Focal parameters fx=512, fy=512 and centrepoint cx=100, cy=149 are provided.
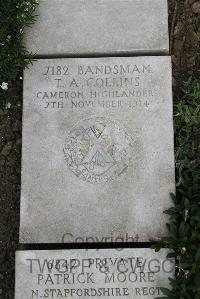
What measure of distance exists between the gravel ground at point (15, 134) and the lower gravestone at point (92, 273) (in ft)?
1.22

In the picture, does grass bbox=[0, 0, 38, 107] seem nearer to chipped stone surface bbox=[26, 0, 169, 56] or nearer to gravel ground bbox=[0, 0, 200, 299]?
chipped stone surface bbox=[26, 0, 169, 56]

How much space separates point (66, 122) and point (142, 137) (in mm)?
631

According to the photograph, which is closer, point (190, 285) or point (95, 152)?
point (190, 285)

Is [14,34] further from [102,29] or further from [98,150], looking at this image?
[98,150]

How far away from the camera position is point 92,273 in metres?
3.90

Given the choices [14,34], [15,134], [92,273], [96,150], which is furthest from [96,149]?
[14,34]

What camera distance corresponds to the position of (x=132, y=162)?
4.10 m

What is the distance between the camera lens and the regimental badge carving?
4.09m

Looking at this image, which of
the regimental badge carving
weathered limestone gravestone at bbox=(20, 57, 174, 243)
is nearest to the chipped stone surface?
weathered limestone gravestone at bbox=(20, 57, 174, 243)

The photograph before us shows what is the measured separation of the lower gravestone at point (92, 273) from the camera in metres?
3.87

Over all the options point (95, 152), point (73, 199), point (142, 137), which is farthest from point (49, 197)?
point (142, 137)

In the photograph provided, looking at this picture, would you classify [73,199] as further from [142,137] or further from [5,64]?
[5,64]

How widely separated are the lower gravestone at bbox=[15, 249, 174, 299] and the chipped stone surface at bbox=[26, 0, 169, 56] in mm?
1666

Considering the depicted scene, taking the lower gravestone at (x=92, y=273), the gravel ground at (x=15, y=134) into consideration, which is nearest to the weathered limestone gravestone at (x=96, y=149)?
the lower gravestone at (x=92, y=273)
